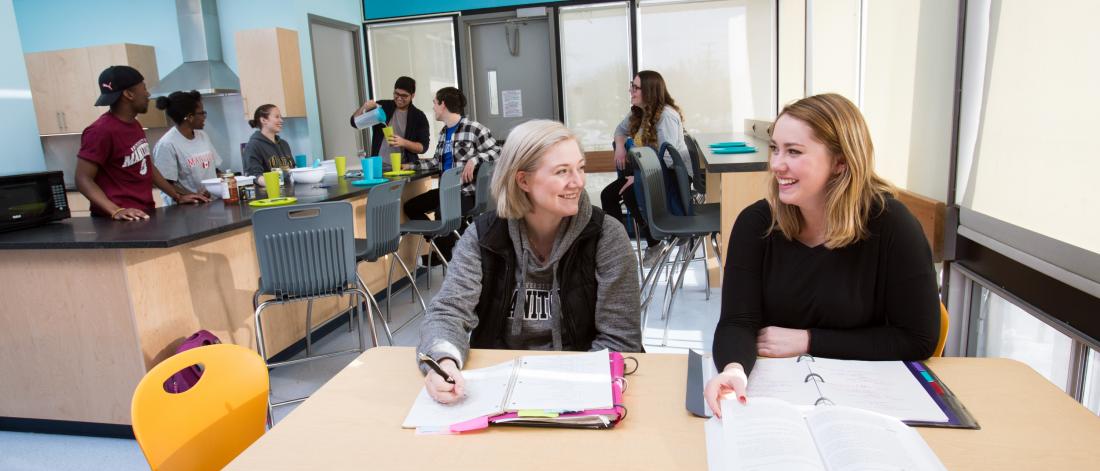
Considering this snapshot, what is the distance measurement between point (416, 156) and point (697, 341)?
9.18ft

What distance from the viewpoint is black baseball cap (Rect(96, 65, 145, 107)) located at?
2.99m

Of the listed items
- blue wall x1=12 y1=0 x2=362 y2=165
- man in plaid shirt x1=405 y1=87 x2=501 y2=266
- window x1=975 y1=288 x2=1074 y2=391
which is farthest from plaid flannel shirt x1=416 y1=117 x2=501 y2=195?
window x1=975 y1=288 x2=1074 y2=391

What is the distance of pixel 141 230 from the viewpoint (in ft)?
8.28

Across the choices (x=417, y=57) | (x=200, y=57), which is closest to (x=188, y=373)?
(x=200, y=57)

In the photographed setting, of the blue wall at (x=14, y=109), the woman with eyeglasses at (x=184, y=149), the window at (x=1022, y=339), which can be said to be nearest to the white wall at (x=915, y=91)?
the window at (x=1022, y=339)

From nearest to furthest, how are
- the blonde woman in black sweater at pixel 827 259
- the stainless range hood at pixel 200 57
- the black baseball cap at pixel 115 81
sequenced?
the blonde woman in black sweater at pixel 827 259, the black baseball cap at pixel 115 81, the stainless range hood at pixel 200 57

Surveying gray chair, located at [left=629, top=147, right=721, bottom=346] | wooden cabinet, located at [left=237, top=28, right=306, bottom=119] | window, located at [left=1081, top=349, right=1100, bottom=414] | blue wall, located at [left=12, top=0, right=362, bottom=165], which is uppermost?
blue wall, located at [left=12, top=0, right=362, bottom=165]

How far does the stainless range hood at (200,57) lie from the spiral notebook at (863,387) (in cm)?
573

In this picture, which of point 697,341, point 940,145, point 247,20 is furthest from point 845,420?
point 247,20

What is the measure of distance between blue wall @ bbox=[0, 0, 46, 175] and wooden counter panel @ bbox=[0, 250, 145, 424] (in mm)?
1590

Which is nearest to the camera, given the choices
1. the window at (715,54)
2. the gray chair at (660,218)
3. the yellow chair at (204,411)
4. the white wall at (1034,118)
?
the yellow chair at (204,411)

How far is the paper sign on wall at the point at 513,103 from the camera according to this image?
6.60 meters

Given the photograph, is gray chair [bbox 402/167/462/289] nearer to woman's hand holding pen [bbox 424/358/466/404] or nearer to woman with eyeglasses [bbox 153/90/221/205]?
woman with eyeglasses [bbox 153/90/221/205]

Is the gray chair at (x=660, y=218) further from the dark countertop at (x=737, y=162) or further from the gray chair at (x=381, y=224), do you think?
the gray chair at (x=381, y=224)
